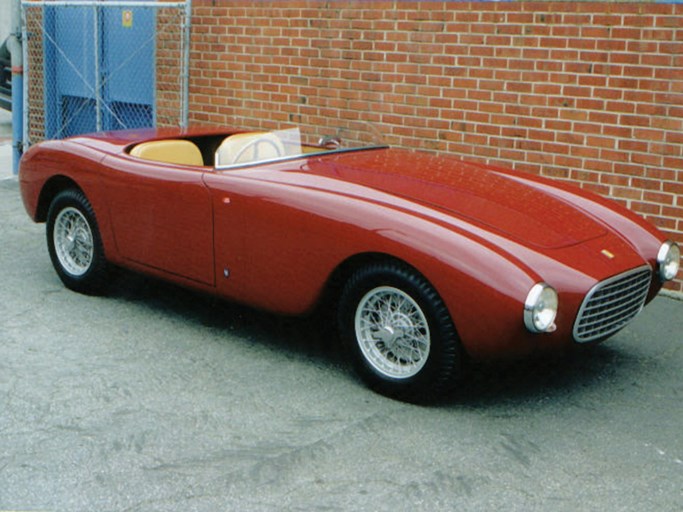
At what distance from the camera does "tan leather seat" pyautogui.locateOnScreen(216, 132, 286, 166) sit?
18.1ft

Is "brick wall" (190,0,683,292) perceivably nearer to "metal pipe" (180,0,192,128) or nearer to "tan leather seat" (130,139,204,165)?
"metal pipe" (180,0,192,128)

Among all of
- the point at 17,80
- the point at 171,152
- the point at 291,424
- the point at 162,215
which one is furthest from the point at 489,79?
the point at 17,80

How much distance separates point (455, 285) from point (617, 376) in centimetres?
130

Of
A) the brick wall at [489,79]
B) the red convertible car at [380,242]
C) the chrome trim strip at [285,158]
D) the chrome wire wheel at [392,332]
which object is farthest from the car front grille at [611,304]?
the brick wall at [489,79]

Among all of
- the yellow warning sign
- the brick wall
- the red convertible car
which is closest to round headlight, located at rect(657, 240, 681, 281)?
the red convertible car

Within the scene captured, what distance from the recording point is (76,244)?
627cm

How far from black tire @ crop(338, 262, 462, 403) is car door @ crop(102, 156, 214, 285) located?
38.3 inches

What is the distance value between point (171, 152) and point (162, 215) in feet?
2.13

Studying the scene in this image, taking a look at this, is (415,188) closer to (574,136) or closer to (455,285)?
(455,285)

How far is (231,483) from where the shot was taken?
3.73 metres

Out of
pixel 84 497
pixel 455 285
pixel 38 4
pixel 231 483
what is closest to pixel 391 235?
pixel 455 285

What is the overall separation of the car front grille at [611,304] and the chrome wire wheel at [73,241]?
3116mm

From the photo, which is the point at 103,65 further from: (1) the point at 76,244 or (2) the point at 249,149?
(2) the point at 249,149

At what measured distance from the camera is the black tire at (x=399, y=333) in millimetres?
4363
